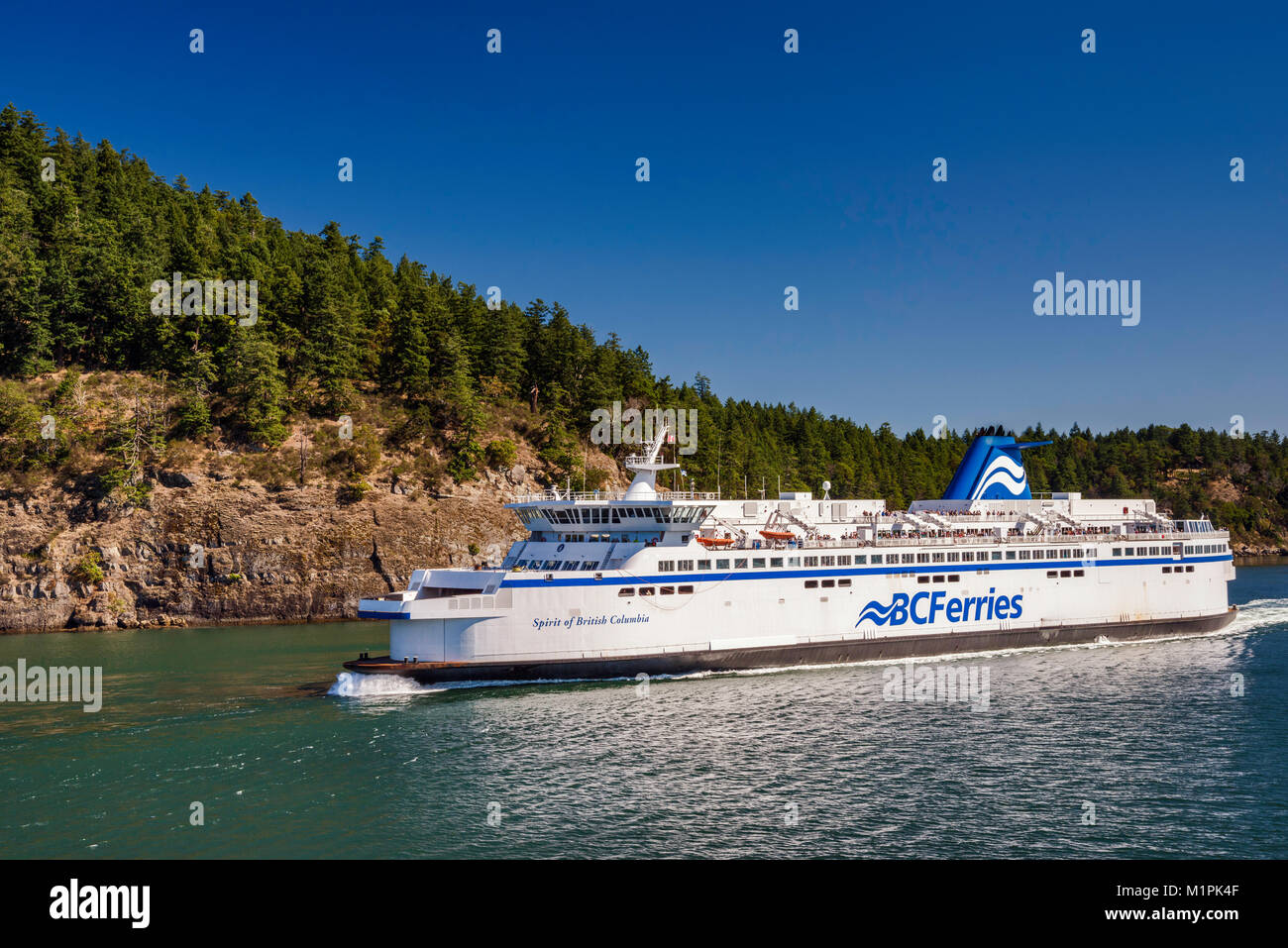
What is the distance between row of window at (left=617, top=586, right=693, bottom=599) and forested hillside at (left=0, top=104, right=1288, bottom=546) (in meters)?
36.4

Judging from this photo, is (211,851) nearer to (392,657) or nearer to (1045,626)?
(392,657)

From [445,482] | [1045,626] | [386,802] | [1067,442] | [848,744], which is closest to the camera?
[386,802]

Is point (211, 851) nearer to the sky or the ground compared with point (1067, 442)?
nearer to the ground

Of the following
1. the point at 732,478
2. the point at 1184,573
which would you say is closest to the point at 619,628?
the point at 1184,573

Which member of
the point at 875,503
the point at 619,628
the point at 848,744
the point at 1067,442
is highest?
the point at 1067,442

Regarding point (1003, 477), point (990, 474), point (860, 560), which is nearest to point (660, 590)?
point (860, 560)

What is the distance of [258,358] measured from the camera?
68.3 metres

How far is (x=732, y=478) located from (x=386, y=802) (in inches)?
3173

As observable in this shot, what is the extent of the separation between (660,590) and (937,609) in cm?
1548

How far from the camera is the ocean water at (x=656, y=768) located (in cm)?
2072

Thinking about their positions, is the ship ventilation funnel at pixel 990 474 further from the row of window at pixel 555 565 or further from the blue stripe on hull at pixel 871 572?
the row of window at pixel 555 565

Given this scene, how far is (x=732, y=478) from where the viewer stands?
101 meters

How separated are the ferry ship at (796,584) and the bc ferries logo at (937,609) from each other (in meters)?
0.09

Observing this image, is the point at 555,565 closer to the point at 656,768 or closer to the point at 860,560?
the point at 860,560
